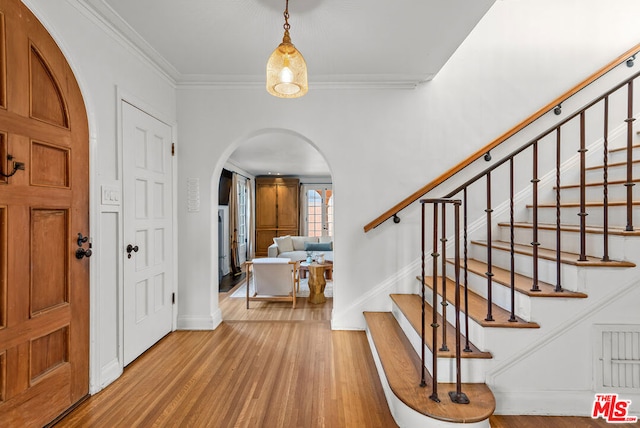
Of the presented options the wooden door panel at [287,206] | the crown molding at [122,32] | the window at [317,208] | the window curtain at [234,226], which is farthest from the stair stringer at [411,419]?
the window at [317,208]

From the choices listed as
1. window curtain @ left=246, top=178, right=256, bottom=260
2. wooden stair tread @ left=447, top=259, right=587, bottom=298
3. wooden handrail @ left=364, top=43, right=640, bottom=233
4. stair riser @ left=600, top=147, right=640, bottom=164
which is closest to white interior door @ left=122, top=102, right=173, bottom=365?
wooden handrail @ left=364, top=43, right=640, bottom=233

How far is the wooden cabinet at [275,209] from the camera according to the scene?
28.7ft

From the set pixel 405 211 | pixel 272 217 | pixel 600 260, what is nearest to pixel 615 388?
pixel 600 260

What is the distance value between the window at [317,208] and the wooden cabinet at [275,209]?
1.29 feet

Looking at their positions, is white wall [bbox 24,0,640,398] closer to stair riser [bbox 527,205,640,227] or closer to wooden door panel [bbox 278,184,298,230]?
stair riser [bbox 527,205,640,227]

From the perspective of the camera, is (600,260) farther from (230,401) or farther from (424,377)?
(230,401)

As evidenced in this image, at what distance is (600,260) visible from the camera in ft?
5.88

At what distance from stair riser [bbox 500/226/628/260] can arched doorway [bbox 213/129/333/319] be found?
3.17m

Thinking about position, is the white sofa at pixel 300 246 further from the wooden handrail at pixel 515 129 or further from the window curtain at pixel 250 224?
the wooden handrail at pixel 515 129

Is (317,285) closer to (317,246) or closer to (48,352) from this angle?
(48,352)

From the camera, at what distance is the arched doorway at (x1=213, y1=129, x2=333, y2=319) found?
17.8ft

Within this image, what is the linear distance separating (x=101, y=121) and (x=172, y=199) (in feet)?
3.36

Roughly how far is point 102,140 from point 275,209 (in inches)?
264

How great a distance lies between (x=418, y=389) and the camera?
1.69 m
